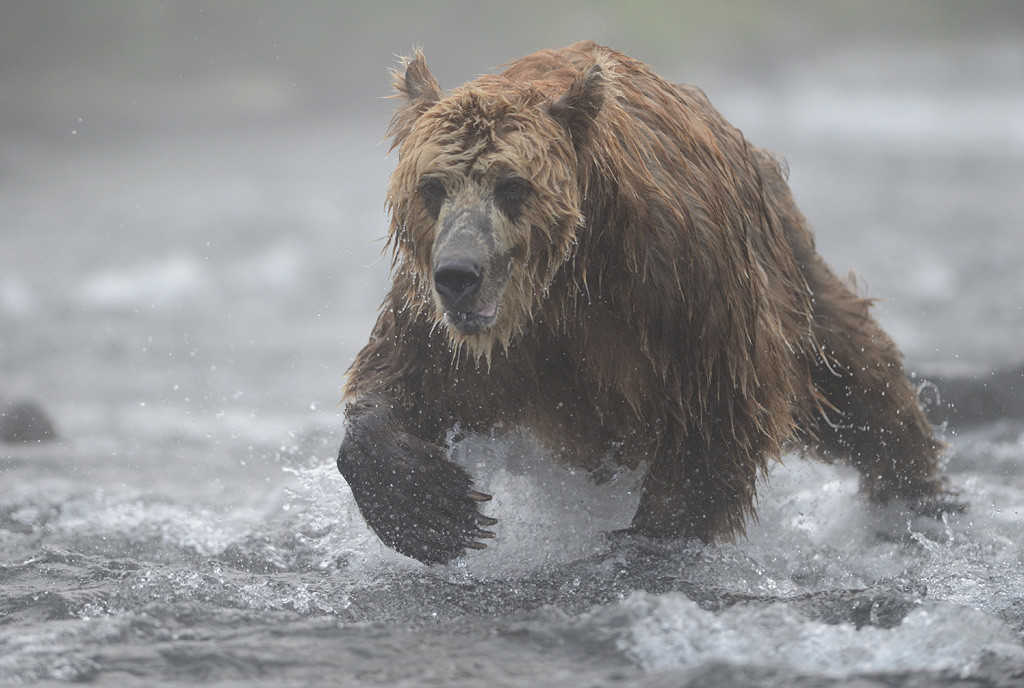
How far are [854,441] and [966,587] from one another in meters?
1.24

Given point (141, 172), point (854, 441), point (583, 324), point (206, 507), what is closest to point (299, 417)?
point (206, 507)

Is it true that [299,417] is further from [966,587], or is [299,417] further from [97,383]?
[966,587]

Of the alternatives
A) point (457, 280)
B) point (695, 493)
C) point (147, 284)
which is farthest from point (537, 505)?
point (147, 284)

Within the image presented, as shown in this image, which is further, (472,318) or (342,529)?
(342,529)

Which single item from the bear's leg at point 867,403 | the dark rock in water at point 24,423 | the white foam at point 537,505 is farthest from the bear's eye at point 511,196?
the dark rock in water at point 24,423

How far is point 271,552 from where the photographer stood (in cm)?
532

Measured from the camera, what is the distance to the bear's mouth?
12.8 ft

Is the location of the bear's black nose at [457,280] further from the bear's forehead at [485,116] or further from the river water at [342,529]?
the river water at [342,529]

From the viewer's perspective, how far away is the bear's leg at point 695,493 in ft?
15.5

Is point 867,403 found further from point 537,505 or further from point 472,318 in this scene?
point 472,318

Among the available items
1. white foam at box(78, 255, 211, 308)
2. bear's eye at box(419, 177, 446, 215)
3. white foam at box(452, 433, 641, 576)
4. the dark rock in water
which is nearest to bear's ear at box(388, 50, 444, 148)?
bear's eye at box(419, 177, 446, 215)

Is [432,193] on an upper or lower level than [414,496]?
upper

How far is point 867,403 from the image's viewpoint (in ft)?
18.6

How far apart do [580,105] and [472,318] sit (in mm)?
791
